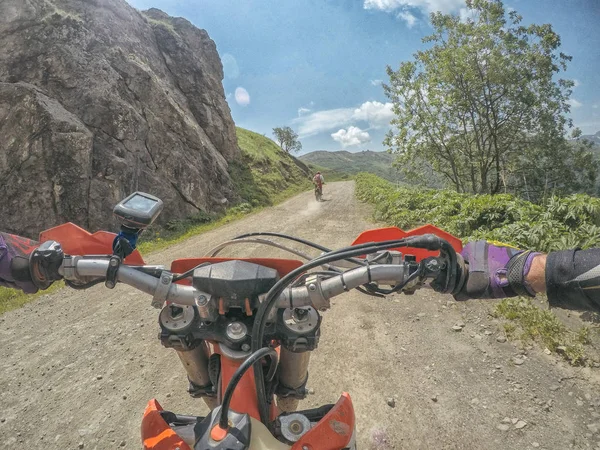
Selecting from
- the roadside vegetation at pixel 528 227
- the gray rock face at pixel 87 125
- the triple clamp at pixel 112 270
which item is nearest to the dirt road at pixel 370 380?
the roadside vegetation at pixel 528 227

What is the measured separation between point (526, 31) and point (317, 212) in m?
17.6

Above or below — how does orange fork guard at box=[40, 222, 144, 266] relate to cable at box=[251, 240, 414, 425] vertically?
above

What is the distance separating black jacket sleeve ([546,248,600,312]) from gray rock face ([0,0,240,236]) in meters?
13.8

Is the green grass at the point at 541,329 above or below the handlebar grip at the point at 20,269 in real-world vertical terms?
below

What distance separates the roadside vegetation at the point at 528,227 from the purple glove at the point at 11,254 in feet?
16.9

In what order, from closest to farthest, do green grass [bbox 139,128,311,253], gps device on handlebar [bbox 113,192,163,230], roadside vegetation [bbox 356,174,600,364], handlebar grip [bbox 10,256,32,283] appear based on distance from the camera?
handlebar grip [bbox 10,256,32,283] < gps device on handlebar [bbox 113,192,163,230] < roadside vegetation [bbox 356,174,600,364] < green grass [bbox 139,128,311,253]

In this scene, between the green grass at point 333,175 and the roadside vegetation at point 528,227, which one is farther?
the green grass at point 333,175

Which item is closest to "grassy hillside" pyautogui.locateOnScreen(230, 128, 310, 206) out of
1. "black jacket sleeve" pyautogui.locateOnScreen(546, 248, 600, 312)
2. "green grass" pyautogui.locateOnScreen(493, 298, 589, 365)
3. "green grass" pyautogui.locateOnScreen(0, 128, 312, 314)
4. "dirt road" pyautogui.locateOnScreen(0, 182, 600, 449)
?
"green grass" pyautogui.locateOnScreen(0, 128, 312, 314)

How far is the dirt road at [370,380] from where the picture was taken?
3.09 meters

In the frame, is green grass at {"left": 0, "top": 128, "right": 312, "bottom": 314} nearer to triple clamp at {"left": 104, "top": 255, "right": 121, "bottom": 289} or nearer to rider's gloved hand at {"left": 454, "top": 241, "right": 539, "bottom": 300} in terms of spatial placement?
triple clamp at {"left": 104, "top": 255, "right": 121, "bottom": 289}

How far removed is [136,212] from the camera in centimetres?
171

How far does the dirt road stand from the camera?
309 cm

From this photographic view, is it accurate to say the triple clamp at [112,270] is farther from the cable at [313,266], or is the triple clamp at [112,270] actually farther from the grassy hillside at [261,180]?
the grassy hillside at [261,180]

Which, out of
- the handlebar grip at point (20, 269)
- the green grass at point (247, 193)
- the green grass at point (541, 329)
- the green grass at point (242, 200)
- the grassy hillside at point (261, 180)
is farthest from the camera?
the grassy hillside at point (261, 180)
